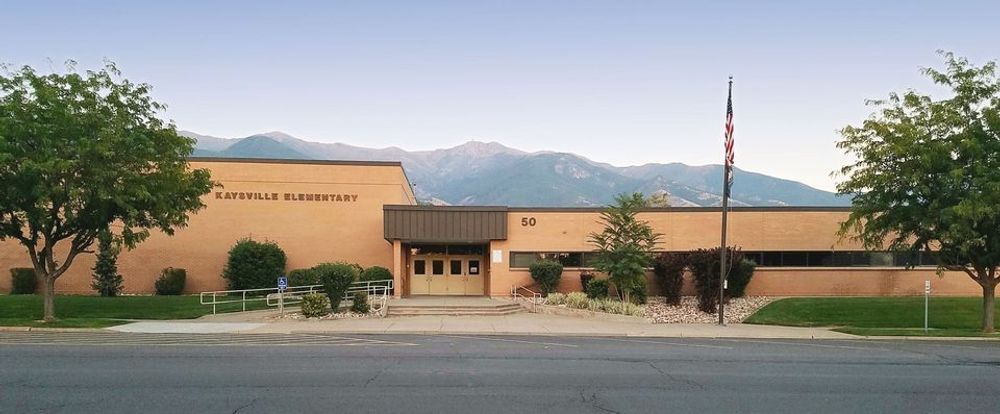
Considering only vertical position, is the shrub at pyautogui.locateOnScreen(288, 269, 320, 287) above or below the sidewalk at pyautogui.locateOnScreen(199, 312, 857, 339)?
above

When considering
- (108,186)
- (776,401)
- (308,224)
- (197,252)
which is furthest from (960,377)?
(197,252)

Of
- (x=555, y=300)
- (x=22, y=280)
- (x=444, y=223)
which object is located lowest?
(x=555, y=300)

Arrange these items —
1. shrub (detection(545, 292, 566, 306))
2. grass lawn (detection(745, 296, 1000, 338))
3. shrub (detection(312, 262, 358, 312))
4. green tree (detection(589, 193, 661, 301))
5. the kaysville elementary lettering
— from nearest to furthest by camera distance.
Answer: grass lawn (detection(745, 296, 1000, 338)) → shrub (detection(312, 262, 358, 312)) → green tree (detection(589, 193, 661, 301)) → shrub (detection(545, 292, 566, 306)) → the kaysville elementary lettering

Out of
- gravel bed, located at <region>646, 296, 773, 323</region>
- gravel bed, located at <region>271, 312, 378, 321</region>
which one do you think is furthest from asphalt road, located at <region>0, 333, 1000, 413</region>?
gravel bed, located at <region>646, 296, 773, 323</region>

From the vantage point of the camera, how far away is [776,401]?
9.56 m

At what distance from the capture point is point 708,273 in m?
27.7

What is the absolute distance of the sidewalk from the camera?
2027 cm

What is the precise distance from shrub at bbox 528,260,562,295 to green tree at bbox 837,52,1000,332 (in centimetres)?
1208

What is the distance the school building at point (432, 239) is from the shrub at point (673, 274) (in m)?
2.39

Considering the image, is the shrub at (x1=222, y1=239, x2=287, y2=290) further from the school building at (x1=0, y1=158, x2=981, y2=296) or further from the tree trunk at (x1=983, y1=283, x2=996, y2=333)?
the tree trunk at (x1=983, y1=283, x2=996, y2=333)

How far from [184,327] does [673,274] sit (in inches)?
712

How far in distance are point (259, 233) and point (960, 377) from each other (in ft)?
93.1

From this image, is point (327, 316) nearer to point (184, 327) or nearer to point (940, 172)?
point (184, 327)

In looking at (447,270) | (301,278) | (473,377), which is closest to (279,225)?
(301,278)
